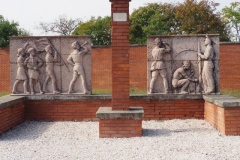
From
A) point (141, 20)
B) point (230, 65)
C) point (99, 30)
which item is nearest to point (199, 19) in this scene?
point (141, 20)

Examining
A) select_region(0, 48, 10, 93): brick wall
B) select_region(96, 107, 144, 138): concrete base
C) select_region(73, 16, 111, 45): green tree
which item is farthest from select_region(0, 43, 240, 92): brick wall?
select_region(73, 16, 111, 45): green tree

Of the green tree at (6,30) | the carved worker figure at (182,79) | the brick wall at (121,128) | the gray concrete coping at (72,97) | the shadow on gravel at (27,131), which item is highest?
the green tree at (6,30)

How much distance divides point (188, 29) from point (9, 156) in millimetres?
30221

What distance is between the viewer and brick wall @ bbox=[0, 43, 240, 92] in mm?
20656

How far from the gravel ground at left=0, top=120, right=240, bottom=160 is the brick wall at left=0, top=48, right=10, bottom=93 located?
558 inches

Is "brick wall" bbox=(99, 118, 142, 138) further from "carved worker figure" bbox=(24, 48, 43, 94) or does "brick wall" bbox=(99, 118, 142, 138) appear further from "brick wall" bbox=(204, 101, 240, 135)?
"carved worker figure" bbox=(24, 48, 43, 94)

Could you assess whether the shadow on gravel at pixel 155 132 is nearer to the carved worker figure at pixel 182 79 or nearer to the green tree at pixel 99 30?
the carved worker figure at pixel 182 79

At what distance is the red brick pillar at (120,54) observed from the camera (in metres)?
7.30

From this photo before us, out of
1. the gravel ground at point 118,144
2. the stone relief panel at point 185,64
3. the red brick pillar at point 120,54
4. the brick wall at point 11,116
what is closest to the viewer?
the gravel ground at point 118,144

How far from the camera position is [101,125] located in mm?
7156

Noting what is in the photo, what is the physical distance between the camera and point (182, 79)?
31.4 ft

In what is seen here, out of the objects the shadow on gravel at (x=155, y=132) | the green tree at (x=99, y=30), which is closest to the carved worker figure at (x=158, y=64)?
the shadow on gravel at (x=155, y=132)

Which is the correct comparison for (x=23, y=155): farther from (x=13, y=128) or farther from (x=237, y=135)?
(x=237, y=135)

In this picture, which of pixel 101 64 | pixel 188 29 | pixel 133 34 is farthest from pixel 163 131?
pixel 133 34
